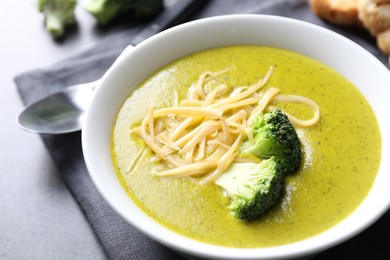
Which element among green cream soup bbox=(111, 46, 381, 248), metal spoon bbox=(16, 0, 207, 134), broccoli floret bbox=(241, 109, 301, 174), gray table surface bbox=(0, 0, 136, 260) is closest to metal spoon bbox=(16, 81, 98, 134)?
metal spoon bbox=(16, 0, 207, 134)

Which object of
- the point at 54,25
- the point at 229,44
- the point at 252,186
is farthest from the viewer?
the point at 54,25

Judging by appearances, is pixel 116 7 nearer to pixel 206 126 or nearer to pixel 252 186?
pixel 206 126

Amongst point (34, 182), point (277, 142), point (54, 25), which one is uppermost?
point (277, 142)

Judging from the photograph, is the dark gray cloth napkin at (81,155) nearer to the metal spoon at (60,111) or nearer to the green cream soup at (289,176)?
the metal spoon at (60,111)

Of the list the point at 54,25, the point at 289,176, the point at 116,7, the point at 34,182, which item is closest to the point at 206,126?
the point at 289,176

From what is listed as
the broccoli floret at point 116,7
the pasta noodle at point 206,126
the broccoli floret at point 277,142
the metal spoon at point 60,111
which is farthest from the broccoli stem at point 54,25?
the broccoli floret at point 277,142

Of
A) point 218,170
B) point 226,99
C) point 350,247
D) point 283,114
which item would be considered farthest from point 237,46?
point 350,247

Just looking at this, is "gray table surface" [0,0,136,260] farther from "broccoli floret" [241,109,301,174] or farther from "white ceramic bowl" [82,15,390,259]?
"broccoli floret" [241,109,301,174]
